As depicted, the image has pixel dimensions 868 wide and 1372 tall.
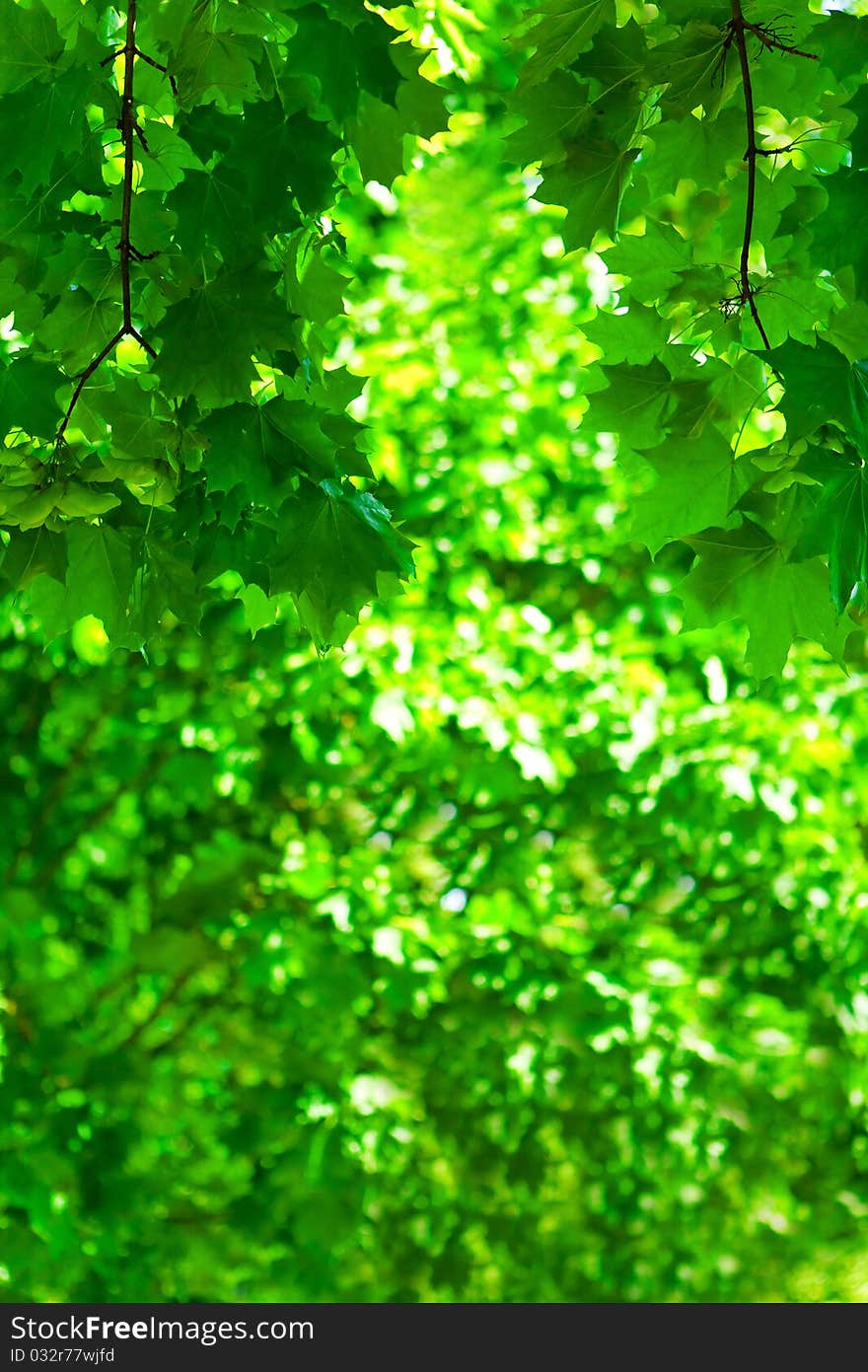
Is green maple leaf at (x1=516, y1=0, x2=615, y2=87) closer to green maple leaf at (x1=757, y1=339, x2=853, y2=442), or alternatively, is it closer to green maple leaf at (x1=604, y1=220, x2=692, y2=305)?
green maple leaf at (x1=604, y1=220, x2=692, y2=305)

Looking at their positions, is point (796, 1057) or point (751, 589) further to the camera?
point (796, 1057)

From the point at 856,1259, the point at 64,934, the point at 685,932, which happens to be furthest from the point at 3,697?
the point at 856,1259

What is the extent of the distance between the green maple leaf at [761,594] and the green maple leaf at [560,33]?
0.92ft

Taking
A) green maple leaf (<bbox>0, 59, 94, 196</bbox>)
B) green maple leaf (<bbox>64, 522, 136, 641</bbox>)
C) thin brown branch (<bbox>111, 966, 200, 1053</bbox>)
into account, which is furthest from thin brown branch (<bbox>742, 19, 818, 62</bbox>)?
thin brown branch (<bbox>111, 966, 200, 1053</bbox>)

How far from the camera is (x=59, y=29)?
0.81 meters

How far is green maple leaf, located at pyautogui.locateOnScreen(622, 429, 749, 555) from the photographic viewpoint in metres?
0.81

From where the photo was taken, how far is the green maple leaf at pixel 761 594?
790 mm

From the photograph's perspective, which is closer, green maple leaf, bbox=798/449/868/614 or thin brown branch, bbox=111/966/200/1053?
green maple leaf, bbox=798/449/868/614

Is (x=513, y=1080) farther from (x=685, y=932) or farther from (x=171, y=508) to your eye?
(x=171, y=508)

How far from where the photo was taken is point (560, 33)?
74cm

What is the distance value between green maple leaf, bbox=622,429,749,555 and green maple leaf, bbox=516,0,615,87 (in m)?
0.22

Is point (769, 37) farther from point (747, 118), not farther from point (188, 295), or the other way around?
point (188, 295)

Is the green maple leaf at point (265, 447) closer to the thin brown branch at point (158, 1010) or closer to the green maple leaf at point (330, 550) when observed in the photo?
the green maple leaf at point (330, 550)
